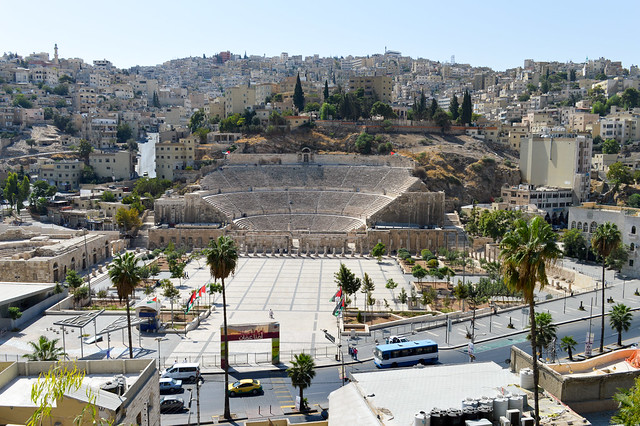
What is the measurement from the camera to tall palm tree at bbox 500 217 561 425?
18516 mm

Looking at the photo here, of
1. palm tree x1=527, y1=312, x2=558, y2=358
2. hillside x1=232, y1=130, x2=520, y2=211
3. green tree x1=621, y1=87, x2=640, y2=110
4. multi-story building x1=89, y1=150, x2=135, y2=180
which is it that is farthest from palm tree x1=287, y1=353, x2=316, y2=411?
green tree x1=621, y1=87, x2=640, y2=110

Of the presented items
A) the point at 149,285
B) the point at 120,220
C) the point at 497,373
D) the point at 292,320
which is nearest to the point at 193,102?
the point at 120,220

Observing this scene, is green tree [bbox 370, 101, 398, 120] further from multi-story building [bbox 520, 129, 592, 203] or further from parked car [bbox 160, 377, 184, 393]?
parked car [bbox 160, 377, 184, 393]

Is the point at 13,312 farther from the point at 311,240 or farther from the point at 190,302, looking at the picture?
the point at 311,240

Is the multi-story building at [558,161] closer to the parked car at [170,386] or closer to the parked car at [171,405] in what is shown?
the parked car at [170,386]

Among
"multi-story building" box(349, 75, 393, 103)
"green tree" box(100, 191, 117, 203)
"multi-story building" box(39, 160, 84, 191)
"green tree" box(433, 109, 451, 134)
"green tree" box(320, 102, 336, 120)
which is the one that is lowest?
"green tree" box(100, 191, 117, 203)

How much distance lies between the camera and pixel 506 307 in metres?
40.1

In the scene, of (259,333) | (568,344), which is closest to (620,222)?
(568,344)

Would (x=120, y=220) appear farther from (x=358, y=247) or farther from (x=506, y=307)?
(x=506, y=307)

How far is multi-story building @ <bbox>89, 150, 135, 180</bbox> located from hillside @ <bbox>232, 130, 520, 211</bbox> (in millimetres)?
17081

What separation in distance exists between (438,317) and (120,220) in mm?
42182

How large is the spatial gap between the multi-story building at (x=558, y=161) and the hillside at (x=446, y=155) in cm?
313

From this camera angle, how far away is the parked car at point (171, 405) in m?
24.4

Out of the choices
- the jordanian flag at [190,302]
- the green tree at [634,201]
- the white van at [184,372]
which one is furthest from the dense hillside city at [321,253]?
the green tree at [634,201]
